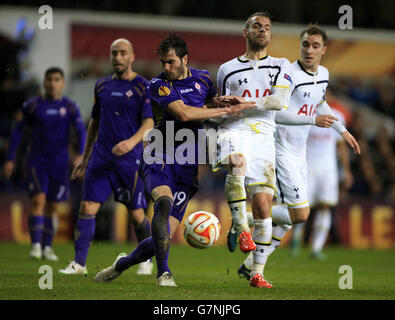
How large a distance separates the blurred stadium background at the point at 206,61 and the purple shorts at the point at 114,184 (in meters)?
6.66

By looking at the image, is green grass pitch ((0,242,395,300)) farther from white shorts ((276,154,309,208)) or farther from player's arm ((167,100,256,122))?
player's arm ((167,100,256,122))

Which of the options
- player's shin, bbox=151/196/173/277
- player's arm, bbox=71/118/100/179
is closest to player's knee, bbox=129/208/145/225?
player's arm, bbox=71/118/100/179

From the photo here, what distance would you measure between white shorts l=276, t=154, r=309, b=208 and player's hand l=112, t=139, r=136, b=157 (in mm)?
1655

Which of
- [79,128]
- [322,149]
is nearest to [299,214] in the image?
[79,128]

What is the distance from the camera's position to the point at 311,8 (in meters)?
19.0

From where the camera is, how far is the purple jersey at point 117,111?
8.44 meters

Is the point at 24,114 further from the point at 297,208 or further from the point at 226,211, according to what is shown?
the point at 226,211

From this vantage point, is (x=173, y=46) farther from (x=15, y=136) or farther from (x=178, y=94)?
(x=15, y=136)

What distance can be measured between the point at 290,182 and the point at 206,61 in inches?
396

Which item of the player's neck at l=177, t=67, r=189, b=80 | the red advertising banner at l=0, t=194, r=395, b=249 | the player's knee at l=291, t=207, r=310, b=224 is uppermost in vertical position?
the player's neck at l=177, t=67, r=189, b=80

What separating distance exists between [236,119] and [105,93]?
1.85 meters

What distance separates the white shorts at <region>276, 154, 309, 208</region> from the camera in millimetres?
8297

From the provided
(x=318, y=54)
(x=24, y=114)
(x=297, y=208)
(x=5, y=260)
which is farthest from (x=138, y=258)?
(x=24, y=114)

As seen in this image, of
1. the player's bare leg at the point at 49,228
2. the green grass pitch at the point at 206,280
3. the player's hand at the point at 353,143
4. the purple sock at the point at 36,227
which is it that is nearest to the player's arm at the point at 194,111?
the green grass pitch at the point at 206,280
